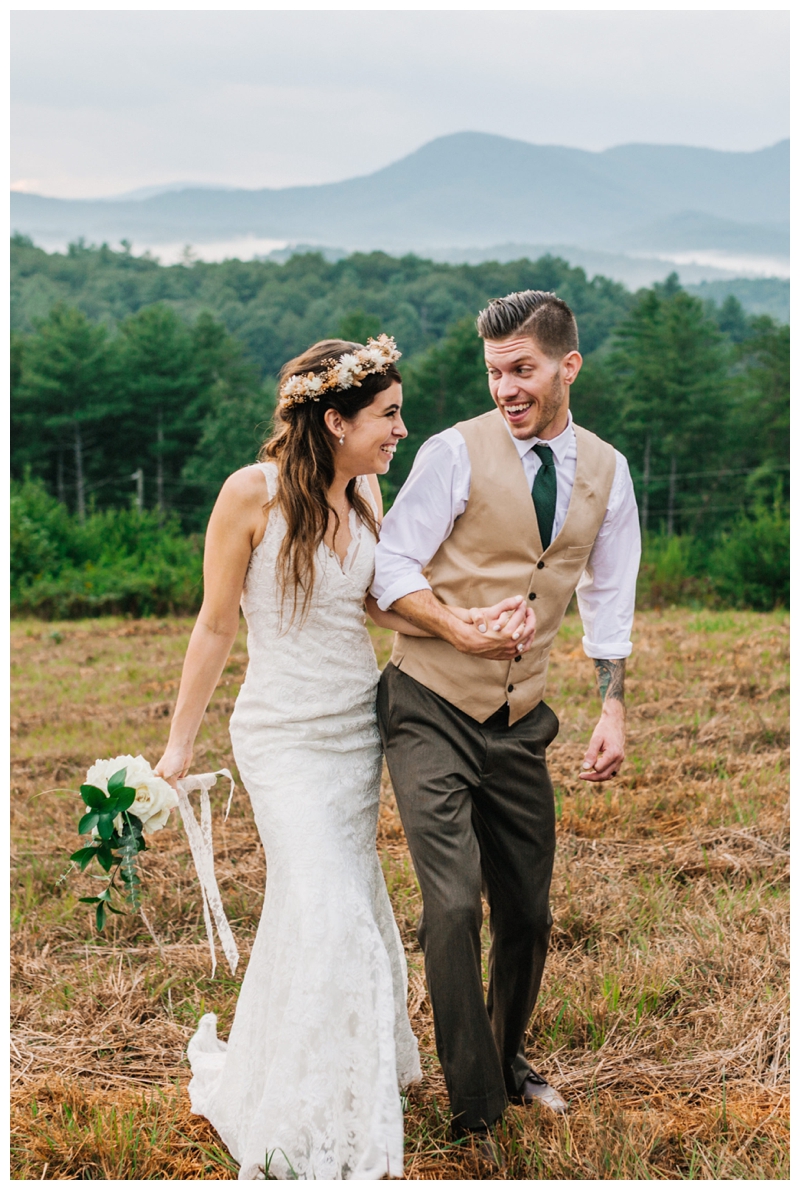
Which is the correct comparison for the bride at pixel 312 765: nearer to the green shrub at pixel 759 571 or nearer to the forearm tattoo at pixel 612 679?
the forearm tattoo at pixel 612 679

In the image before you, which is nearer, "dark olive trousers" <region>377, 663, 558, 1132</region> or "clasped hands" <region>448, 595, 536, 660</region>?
"dark olive trousers" <region>377, 663, 558, 1132</region>

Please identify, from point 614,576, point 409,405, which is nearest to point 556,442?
point 614,576

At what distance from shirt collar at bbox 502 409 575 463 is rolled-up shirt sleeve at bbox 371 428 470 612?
0.17 m

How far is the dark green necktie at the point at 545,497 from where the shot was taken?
324cm

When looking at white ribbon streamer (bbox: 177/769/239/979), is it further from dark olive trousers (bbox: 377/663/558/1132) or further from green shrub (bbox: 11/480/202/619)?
green shrub (bbox: 11/480/202/619)

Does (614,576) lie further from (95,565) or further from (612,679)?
(95,565)

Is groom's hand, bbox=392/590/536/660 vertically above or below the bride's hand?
above

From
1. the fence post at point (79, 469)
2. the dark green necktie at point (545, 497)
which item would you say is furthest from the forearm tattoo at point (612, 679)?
the fence post at point (79, 469)

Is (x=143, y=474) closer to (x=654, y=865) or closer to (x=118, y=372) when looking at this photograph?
(x=118, y=372)

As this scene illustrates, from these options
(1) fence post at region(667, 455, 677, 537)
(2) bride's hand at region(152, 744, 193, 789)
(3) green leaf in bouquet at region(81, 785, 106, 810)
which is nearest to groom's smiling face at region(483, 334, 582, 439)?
(2) bride's hand at region(152, 744, 193, 789)

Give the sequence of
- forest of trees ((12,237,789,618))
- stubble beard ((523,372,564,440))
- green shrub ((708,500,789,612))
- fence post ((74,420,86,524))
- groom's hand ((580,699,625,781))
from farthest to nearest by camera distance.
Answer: fence post ((74,420,86,524)) → forest of trees ((12,237,789,618)) → green shrub ((708,500,789,612)) → groom's hand ((580,699,625,781)) → stubble beard ((523,372,564,440))

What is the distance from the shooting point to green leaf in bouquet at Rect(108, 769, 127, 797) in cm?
312

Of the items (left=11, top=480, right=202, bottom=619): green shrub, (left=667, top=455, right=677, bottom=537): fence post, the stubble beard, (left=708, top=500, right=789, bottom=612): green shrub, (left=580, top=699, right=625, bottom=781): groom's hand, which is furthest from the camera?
(left=667, top=455, right=677, bottom=537): fence post

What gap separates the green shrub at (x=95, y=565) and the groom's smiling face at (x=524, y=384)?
15655mm
